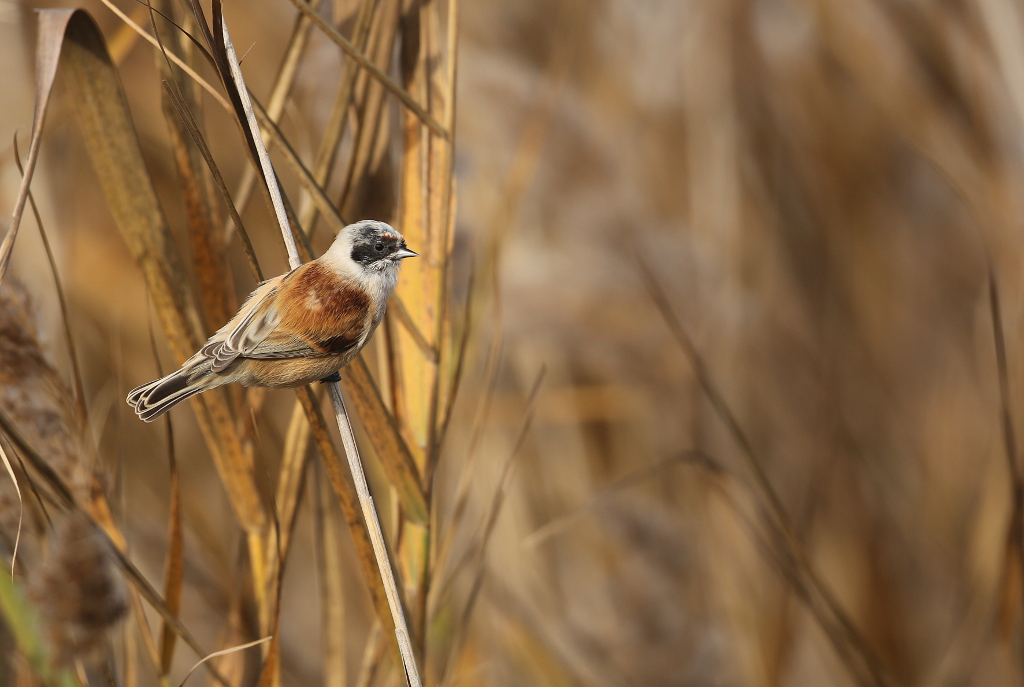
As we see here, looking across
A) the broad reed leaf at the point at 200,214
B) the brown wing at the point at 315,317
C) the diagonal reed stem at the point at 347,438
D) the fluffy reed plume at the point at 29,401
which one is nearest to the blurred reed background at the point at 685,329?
the fluffy reed plume at the point at 29,401

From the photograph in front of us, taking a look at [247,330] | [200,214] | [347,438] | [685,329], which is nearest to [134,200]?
[200,214]

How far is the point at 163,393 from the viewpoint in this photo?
2.36 feet

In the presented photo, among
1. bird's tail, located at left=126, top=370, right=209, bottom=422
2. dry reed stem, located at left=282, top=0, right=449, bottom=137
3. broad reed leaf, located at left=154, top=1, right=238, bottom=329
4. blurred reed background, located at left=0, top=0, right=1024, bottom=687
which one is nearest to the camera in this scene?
bird's tail, located at left=126, top=370, right=209, bottom=422

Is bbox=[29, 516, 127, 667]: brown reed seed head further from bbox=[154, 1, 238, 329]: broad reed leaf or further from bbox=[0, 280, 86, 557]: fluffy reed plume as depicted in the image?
bbox=[154, 1, 238, 329]: broad reed leaf

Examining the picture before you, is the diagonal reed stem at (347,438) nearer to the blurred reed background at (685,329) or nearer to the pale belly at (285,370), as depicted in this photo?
the pale belly at (285,370)

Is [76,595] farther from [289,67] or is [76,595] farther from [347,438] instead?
[289,67]

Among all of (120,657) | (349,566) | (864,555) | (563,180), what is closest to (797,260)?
(563,180)

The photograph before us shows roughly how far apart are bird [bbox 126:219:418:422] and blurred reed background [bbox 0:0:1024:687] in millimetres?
923

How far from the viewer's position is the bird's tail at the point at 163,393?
27.2 inches

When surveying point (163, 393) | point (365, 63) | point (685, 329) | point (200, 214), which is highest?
point (365, 63)

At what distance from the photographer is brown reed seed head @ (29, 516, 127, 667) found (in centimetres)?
91

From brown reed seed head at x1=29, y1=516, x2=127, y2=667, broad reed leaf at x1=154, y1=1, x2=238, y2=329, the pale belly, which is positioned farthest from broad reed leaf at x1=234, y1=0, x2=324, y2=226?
brown reed seed head at x1=29, y1=516, x2=127, y2=667

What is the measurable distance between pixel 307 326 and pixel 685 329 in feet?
7.33

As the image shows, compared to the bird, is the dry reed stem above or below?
above
